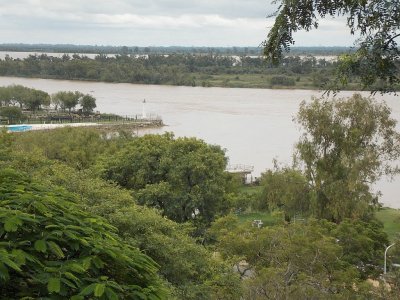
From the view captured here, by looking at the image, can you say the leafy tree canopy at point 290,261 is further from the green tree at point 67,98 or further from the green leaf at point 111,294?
the green tree at point 67,98

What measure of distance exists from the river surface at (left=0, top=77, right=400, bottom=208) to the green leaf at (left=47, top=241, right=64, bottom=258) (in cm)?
2221

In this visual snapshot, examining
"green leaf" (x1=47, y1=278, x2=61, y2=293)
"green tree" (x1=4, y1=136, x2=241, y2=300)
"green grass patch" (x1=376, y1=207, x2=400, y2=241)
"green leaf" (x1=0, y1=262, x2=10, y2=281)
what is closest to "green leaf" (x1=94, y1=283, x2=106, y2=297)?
"green leaf" (x1=47, y1=278, x2=61, y2=293)

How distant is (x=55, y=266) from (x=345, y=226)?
10997 mm

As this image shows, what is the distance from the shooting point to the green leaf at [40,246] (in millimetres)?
3333

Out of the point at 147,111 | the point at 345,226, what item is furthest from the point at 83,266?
the point at 147,111

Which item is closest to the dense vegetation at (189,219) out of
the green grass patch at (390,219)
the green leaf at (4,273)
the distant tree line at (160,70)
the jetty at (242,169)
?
the green leaf at (4,273)

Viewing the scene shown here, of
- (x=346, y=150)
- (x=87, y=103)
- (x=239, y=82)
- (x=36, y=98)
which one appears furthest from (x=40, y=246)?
(x=239, y=82)

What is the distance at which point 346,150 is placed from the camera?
16938mm

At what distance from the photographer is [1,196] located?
416 centimetres

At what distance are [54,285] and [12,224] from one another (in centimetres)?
57

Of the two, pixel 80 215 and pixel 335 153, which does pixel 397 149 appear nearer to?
pixel 335 153

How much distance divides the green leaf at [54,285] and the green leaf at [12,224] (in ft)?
1.57

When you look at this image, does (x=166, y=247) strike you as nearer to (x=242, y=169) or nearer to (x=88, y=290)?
(x=88, y=290)

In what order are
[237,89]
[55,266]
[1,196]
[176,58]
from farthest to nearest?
[176,58]
[237,89]
[1,196]
[55,266]
